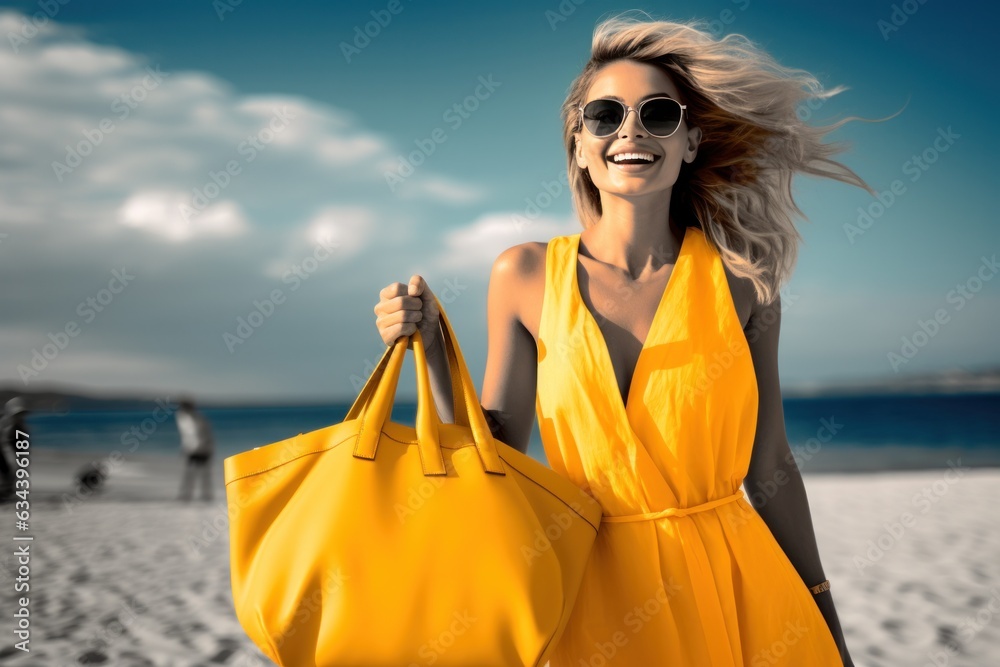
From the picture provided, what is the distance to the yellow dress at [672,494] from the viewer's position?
5.68 ft

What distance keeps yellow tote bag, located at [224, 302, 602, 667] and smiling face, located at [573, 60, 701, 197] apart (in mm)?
680

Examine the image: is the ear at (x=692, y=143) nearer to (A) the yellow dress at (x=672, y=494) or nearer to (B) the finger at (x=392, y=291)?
(A) the yellow dress at (x=672, y=494)

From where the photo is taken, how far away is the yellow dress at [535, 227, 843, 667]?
173 cm

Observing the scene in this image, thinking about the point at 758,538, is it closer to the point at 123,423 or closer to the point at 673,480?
the point at 673,480

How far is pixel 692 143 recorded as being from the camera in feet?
6.91

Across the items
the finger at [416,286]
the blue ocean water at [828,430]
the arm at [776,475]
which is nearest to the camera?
the finger at [416,286]

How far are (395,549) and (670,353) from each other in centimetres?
78

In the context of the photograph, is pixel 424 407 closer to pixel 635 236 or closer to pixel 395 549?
pixel 395 549

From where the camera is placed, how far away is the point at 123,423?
38250mm

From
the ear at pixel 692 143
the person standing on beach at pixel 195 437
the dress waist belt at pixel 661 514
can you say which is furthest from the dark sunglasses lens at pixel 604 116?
the person standing on beach at pixel 195 437

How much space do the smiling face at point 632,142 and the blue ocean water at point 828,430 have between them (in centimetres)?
1955

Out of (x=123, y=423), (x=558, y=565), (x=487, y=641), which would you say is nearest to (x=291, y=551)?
(x=487, y=641)

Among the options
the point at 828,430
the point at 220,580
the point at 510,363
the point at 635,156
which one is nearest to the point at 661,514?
the point at 510,363

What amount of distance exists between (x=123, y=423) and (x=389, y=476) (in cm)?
4112
